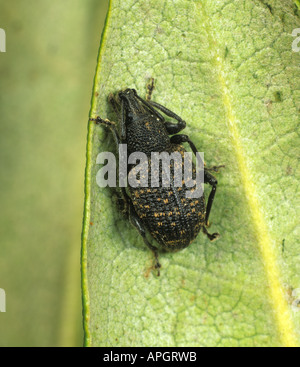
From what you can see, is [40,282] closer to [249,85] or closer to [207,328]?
[207,328]

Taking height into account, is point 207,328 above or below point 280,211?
below

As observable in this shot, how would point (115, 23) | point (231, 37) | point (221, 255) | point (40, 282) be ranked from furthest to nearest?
point (40, 282), point (221, 255), point (231, 37), point (115, 23)

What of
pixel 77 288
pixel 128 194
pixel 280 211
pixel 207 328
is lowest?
pixel 207 328

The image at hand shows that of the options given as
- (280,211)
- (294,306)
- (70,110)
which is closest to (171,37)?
(70,110)

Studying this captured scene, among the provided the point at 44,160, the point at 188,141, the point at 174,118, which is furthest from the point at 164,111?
the point at 44,160

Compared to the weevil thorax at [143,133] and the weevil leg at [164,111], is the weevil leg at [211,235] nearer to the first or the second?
the weevil thorax at [143,133]

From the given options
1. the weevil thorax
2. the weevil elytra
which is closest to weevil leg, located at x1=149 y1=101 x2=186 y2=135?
the weevil elytra

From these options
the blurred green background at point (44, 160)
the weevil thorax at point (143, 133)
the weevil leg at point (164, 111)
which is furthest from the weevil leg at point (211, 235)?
the blurred green background at point (44, 160)
